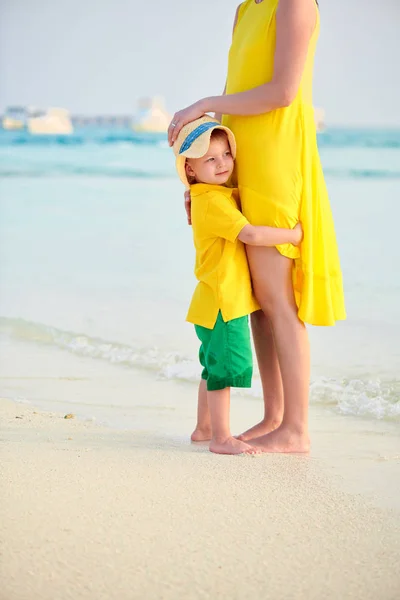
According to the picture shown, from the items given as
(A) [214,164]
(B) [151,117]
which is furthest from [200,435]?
(B) [151,117]

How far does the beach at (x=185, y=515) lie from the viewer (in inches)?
61.7

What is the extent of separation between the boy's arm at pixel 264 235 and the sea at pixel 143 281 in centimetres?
89

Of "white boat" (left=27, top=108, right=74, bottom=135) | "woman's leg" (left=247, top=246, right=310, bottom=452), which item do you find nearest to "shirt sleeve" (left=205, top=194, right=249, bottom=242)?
"woman's leg" (left=247, top=246, right=310, bottom=452)

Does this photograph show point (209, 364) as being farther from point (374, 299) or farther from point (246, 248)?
point (374, 299)

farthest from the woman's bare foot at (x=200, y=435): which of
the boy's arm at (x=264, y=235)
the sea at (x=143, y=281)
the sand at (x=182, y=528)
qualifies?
the sea at (x=143, y=281)

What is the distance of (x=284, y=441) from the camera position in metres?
2.38

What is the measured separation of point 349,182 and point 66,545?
29.2 ft

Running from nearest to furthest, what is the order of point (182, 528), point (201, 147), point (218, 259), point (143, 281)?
1. point (182, 528)
2. point (201, 147)
3. point (218, 259)
4. point (143, 281)

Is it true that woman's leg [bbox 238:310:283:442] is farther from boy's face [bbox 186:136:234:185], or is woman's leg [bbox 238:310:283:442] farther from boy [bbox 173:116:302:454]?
boy's face [bbox 186:136:234:185]

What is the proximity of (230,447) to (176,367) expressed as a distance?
1.23 metres

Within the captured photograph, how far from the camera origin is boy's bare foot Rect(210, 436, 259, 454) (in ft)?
7.63

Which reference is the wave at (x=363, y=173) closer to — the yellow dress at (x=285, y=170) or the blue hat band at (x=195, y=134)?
the yellow dress at (x=285, y=170)

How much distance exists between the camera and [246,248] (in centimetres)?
238

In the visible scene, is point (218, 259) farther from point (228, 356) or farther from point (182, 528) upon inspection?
point (182, 528)
